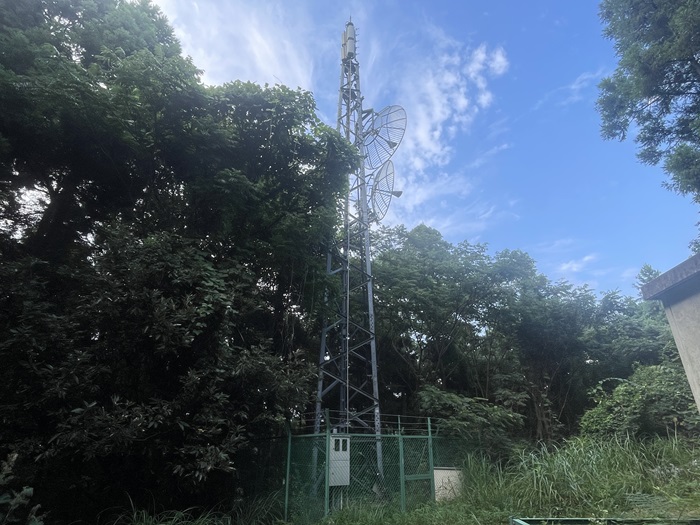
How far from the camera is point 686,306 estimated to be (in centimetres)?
312

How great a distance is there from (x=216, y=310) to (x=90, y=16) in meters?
6.17

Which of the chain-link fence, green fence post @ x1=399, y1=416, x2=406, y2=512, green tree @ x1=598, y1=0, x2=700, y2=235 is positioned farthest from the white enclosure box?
green tree @ x1=598, y1=0, x2=700, y2=235

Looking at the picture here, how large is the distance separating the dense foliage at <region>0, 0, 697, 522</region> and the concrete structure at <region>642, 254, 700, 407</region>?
4525mm

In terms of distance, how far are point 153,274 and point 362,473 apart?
176 inches

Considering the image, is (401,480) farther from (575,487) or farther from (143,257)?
(143,257)

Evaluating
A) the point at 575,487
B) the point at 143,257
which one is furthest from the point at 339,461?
the point at 143,257

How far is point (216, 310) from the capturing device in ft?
19.0

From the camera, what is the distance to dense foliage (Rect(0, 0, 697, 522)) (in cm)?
514

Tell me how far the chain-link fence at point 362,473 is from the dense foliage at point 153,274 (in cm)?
71

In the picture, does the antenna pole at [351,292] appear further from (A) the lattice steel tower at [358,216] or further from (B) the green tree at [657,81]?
(B) the green tree at [657,81]

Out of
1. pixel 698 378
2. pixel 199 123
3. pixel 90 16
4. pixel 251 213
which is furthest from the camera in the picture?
pixel 90 16

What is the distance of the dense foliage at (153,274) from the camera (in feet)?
16.9

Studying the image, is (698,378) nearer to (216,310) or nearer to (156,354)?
(216,310)

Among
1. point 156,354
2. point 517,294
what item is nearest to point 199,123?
point 156,354
